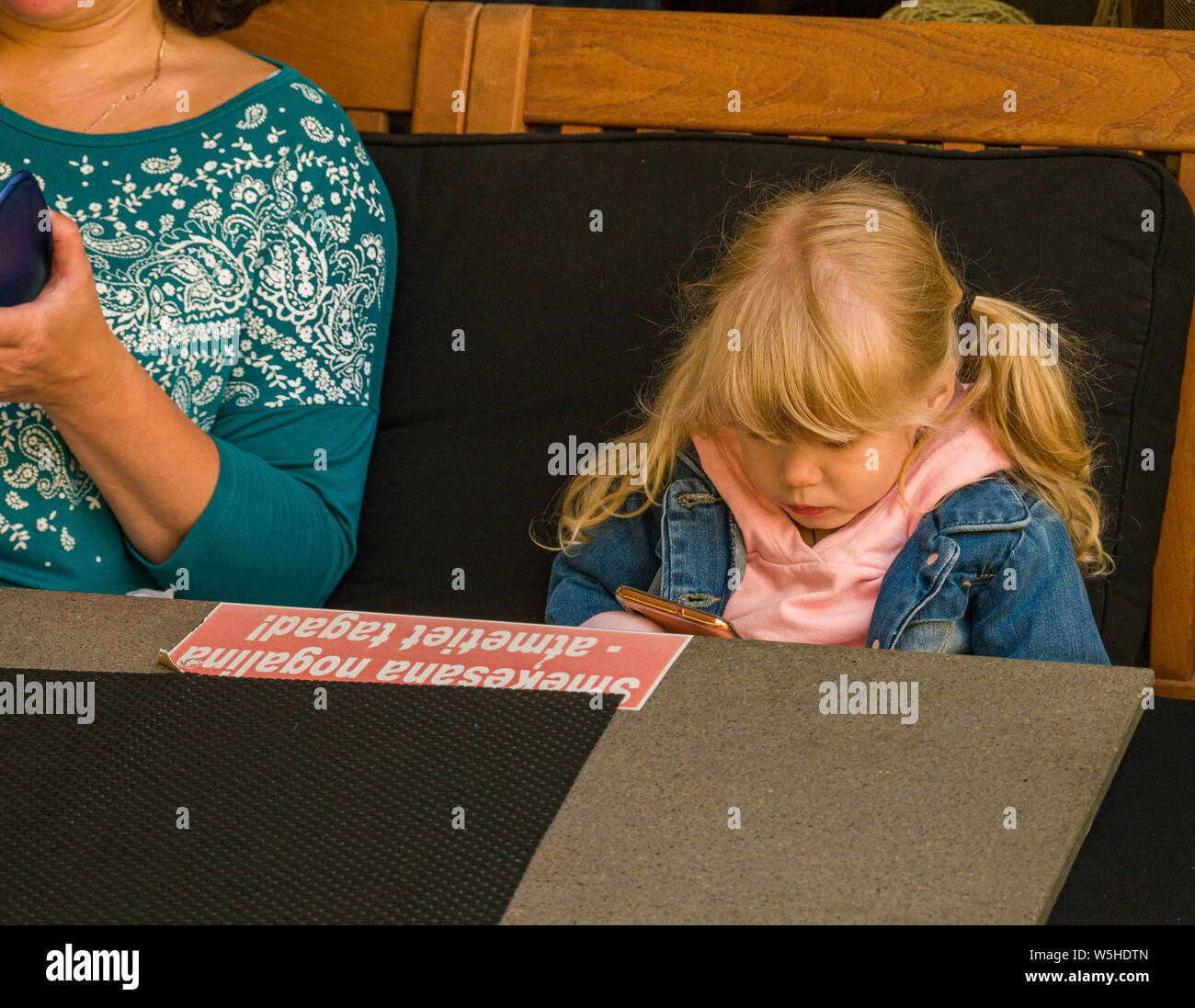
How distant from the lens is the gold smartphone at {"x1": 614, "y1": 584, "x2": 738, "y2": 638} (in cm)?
94

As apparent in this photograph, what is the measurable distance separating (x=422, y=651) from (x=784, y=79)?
91 cm

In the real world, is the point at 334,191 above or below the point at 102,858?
above

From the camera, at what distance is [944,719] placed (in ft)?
2.05

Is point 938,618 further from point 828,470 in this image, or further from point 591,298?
point 591,298

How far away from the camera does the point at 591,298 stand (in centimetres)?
128

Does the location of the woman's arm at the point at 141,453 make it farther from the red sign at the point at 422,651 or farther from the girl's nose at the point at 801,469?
the girl's nose at the point at 801,469

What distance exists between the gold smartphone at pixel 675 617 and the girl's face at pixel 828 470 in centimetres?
14

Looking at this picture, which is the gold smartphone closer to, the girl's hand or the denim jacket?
the denim jacket

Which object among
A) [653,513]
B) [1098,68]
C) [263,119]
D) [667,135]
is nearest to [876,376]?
[653,513]

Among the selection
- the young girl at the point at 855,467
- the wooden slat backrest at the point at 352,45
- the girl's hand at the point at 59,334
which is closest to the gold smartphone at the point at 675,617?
the young girl at the point at 855,467

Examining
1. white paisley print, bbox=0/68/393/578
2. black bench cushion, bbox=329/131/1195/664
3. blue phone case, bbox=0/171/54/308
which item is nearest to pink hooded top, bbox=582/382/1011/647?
black bench cushion, bbox=329/131/1195/664

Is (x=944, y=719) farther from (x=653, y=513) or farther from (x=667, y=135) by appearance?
(x=667, y=135)
